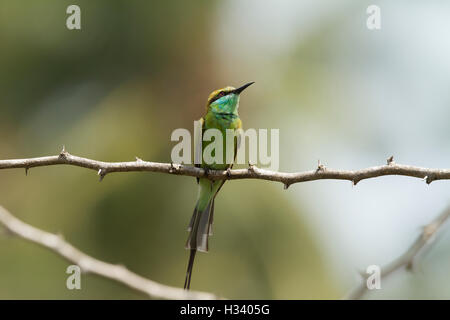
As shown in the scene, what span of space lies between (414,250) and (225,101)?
2134mm

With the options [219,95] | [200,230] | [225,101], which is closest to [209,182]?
[200,230]

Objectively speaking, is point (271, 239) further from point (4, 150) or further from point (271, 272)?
point (4, 150)

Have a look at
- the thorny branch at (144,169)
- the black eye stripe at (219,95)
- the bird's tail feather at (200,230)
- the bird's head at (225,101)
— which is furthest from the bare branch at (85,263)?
the black eye stripe at (219,95)

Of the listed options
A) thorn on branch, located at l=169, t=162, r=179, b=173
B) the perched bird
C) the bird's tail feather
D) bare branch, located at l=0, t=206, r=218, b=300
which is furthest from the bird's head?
bare branch, located at l=0, t=206, r=218, b=300

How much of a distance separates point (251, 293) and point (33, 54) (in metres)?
3.77

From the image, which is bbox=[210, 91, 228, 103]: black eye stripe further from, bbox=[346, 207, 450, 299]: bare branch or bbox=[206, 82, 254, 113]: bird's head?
bbox=[346, 207, 450, 299]: bare branch

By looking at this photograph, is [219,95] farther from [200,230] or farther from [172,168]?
[172,168]

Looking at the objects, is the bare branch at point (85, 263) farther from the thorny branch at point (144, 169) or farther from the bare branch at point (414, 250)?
the bare branch at point (414, 250)

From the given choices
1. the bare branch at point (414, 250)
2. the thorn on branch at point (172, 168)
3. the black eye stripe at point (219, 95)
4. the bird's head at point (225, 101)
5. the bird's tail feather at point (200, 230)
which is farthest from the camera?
the black eye stripe at point (219, 95)

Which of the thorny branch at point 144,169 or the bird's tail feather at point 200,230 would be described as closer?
the thorny branch at point 144,169

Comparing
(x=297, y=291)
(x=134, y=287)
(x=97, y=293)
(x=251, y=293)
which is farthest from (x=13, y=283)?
(x=134, y=287)

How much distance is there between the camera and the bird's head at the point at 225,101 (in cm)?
414

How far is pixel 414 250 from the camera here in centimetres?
236

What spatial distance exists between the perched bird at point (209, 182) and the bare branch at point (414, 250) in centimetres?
112
